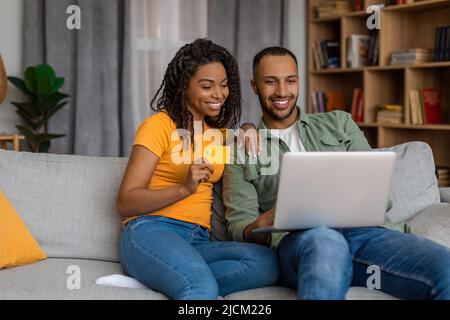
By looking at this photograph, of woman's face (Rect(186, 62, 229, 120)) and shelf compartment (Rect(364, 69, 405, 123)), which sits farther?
shelf compartment (Rect(364, 69, 405, 123))

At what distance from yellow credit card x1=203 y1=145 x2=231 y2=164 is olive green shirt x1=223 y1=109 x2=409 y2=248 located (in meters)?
0.02

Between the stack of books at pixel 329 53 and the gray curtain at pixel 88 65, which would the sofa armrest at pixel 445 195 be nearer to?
the gray curtain at pixel 88 65

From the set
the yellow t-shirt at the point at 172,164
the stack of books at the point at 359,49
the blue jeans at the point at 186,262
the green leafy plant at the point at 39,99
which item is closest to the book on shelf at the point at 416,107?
the stack of books at the point at 359,49

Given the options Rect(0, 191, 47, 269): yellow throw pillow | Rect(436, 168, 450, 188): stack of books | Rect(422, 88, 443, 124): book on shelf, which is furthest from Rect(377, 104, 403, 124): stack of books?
Rect(0, 191, 47, 269): yellow throw pillow

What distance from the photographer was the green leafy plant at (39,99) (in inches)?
144

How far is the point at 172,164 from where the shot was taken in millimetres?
1830

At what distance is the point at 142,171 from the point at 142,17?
2.68 m

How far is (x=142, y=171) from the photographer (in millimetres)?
1745

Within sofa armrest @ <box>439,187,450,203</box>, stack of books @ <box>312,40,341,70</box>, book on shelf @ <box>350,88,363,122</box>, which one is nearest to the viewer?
sofa armrest @ <box>439,187,450,203</box>

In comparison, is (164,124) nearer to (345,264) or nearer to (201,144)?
(201,144)

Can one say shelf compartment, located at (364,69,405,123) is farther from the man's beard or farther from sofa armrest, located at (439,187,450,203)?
the man's beard

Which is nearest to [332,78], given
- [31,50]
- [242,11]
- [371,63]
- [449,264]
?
[371,63]

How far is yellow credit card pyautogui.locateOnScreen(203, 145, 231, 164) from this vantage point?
1884 millimetres

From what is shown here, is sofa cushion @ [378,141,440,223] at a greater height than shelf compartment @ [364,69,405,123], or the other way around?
shelf compartment @ [364,69,405,123]
